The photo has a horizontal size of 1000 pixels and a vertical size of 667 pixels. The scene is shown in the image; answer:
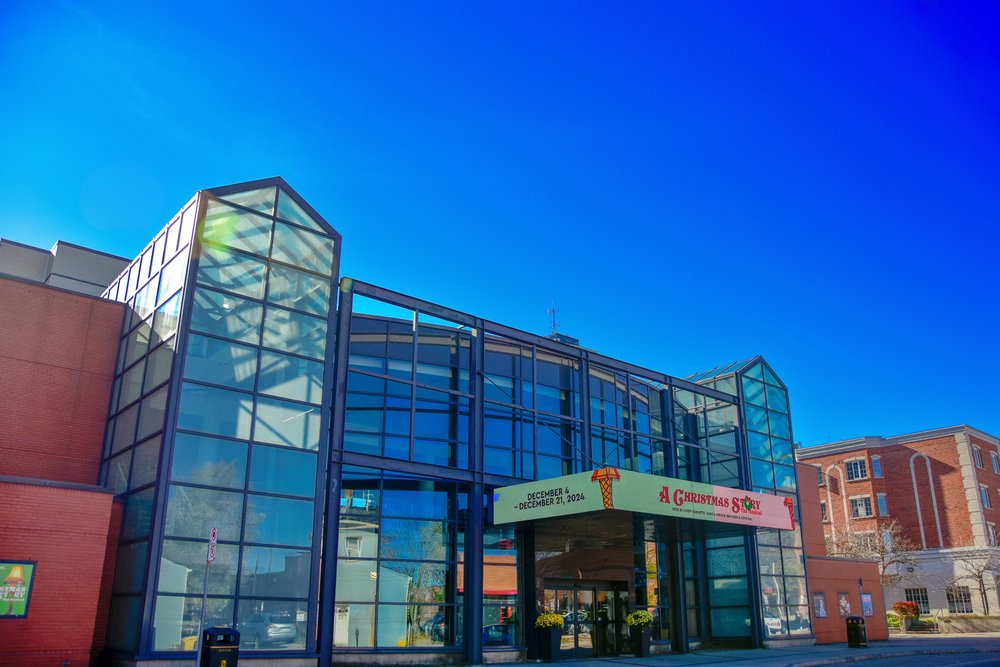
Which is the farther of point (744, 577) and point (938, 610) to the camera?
point (938, 610)

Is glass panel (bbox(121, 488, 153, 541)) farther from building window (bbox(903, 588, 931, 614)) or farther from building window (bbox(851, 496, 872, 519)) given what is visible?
building window (bbox(851, 496, 872, 519))

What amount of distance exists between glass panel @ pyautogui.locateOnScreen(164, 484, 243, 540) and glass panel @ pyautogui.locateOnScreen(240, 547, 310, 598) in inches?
26.5

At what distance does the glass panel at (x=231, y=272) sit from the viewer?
18.8 metres

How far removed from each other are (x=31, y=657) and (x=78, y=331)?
8686 mm

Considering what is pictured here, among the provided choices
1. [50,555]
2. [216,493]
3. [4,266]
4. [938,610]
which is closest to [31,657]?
[50,555]

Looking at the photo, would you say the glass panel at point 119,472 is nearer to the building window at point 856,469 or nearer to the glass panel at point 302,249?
the glass panel at point 302,249

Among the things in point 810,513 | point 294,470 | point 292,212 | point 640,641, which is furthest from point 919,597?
point 292,212

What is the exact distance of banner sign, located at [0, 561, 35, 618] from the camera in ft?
50.2

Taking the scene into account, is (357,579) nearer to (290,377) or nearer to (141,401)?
(290,377)

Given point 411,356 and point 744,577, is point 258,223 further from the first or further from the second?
point 744,577

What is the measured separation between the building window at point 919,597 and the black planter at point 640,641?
34943 millimetres

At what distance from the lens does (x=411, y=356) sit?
2259 centimetres

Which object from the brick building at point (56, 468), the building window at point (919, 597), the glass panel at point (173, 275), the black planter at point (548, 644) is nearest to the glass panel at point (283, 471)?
Result: the brick building at point (56, 468)

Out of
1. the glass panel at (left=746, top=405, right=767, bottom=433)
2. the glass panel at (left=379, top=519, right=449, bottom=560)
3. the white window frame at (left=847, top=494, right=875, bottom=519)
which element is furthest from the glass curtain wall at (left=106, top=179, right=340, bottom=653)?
the white window frame at (left=847, top=494, right=875, bottom=519)
